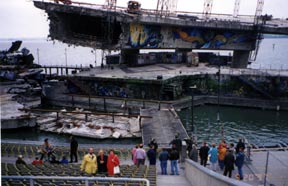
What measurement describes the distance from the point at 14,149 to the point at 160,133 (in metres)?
12.6

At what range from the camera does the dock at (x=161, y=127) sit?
1100 inches

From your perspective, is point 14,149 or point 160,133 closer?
point 14,149

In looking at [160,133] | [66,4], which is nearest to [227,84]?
[160,133]

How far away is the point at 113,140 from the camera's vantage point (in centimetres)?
3238

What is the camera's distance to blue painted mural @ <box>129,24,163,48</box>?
54.9 metres

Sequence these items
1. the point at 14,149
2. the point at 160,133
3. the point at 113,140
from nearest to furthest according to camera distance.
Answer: the point at 14,149 < the point at 160,133 < the point at 113,140

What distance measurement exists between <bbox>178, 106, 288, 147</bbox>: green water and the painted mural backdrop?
16.7 meters

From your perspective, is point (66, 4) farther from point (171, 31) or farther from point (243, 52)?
point (243, 52)

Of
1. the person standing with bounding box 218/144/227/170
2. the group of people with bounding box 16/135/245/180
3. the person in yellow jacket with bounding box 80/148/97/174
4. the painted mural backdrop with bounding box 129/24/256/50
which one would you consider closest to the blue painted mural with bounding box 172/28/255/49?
the painted mural backdrop with bounding box 129/24/256/50

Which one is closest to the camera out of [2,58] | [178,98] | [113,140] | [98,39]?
[113,140]

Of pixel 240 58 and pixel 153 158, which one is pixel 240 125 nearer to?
pixel 153 158

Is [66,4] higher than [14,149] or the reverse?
higher

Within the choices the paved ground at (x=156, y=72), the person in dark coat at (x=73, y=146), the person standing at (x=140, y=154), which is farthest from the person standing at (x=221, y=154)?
the paved ground at (x=156, y=72)

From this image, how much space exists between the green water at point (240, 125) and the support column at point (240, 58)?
20355mm
